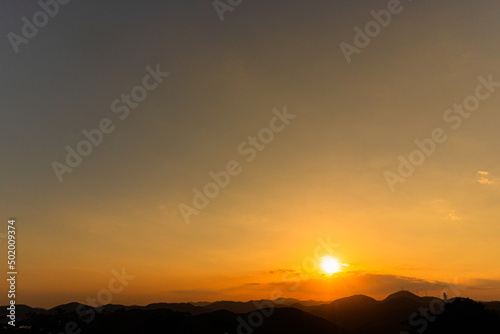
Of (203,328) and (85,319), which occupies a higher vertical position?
(85,319)

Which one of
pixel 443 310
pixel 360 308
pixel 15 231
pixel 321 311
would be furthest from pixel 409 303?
pixel 15 231

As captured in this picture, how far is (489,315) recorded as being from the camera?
172 feet

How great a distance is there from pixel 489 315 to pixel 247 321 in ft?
200

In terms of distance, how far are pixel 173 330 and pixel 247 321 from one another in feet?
92.8

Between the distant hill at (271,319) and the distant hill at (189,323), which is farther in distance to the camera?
the distant hill at (189,323)

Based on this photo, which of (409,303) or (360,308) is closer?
(409,303)

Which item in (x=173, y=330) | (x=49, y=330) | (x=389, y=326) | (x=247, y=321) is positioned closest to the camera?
(x=49, y=330)

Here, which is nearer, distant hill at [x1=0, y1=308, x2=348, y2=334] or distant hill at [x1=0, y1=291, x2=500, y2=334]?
distant hill at [x1=0, y1=291, x2=500, y2=334]

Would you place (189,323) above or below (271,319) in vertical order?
above

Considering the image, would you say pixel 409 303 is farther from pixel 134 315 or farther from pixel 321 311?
pixel 134 315

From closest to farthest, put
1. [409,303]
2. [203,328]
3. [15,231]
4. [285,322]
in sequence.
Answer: [15,231], [203,328], [285,322], [409,303]

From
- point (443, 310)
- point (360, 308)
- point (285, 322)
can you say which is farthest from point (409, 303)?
point (443, 310)

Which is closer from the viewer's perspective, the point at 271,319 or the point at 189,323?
the point at 189,323

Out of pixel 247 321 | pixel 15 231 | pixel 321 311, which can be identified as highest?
pixel 15 231
